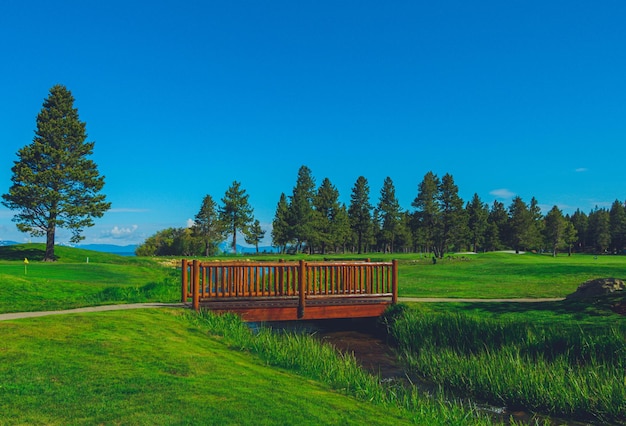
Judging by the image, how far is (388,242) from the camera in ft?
327

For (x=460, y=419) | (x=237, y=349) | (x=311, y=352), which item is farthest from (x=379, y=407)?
(x=237, y=349)

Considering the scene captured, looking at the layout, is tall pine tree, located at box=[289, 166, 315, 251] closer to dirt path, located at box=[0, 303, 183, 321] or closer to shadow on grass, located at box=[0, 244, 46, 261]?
shadow on grass, located at box=[0, 244, 46, 261]

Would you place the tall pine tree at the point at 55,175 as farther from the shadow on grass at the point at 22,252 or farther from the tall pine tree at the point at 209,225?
the tall pine tree at the point at 209,225

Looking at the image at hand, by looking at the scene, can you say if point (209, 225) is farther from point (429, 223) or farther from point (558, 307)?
point (558, 307)

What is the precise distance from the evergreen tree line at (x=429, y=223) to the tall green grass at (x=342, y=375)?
214 ft

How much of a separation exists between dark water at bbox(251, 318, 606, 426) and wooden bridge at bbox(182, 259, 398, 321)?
2.47 ft

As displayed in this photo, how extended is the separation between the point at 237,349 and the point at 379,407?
4629 millimetres

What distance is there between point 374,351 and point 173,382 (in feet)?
24.8

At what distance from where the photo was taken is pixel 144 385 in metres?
7.11

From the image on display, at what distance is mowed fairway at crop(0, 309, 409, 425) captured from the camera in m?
6.06

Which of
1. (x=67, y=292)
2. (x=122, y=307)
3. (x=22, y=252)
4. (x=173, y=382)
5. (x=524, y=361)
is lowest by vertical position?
(x=524, y=361)

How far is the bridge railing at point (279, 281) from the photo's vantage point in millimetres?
15180

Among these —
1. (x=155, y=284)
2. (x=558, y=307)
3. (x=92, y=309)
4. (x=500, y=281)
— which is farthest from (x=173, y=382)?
(x=500, y=281)

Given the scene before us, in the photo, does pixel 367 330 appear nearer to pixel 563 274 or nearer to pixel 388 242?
pixel 563 274
